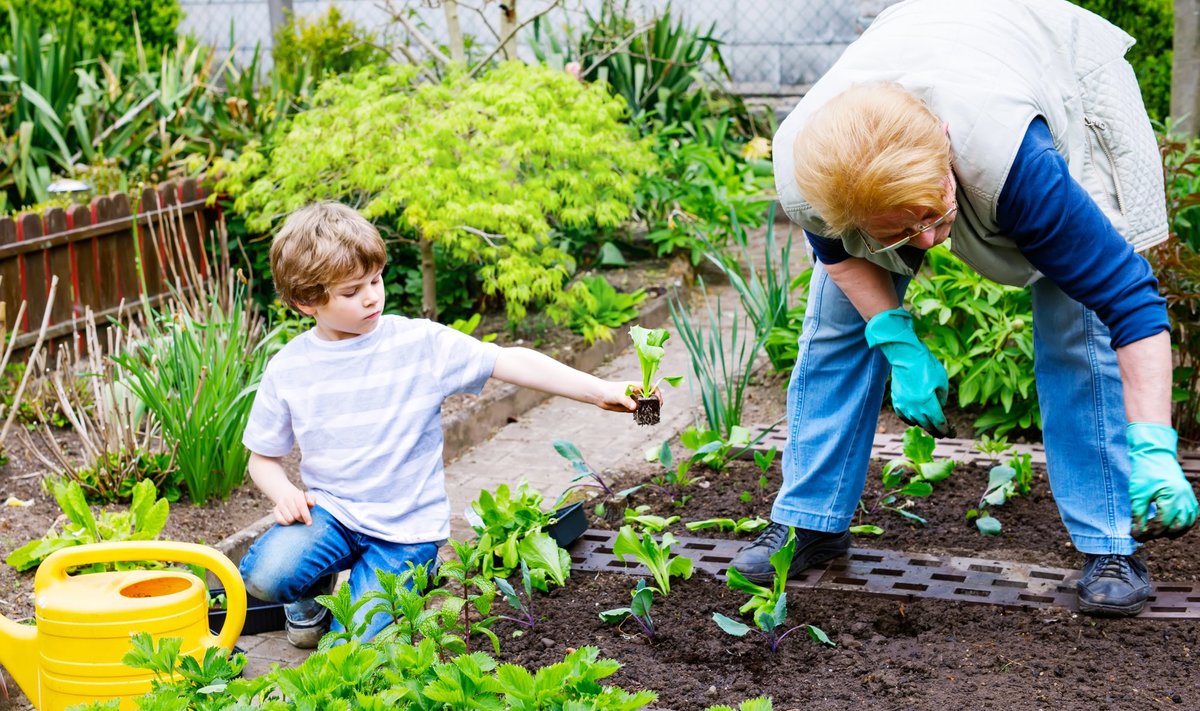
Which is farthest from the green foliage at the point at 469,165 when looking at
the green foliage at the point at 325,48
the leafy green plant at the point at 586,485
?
the green foliage at the point at 325,48

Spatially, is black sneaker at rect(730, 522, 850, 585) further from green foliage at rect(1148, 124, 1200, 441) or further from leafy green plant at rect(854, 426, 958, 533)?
green foliage at rect(1148, 124, 1200, 441)

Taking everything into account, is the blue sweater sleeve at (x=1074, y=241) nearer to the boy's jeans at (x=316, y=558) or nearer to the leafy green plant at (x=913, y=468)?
the leafy green plant at (x=913, y=468)

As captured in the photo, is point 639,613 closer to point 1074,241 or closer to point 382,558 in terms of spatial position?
point 382,558

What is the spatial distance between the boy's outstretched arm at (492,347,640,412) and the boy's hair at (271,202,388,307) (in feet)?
1.20

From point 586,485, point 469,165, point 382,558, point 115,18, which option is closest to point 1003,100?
point 382,558

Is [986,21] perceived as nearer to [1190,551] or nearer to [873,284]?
[873,284]

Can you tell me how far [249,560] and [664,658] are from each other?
97cm

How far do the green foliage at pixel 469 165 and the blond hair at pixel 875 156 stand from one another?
2.77 m

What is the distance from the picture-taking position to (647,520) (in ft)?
10.9

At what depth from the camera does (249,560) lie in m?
2.92

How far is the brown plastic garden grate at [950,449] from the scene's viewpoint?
394 centimetres

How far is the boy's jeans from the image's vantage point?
2865 mm

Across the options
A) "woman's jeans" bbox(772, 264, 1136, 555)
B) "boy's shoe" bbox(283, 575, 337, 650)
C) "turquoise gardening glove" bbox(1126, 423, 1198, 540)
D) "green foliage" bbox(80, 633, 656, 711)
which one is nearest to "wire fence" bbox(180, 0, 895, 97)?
"woman's jeans" bbox(772, 264, 1136, 555)

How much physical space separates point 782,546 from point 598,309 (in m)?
2.76
